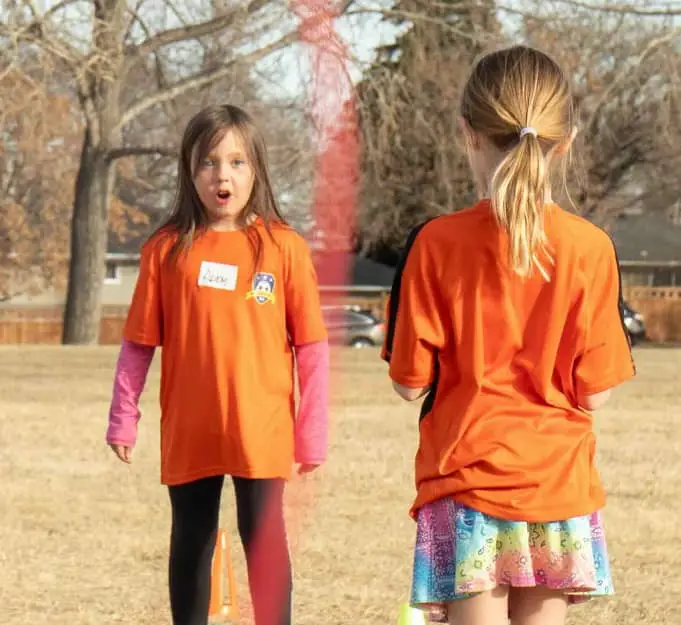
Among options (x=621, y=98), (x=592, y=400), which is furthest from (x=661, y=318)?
(x=592, y=400)

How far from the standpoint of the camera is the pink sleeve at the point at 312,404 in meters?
4.00

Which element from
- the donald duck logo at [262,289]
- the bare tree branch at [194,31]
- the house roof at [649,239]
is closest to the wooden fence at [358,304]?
the house roof at [649,239]

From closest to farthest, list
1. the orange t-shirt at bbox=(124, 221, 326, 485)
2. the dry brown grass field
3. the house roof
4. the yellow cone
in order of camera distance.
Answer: the orange t-shirt at bbox=(124, 221, 326, 485) → the yellow cone → the dry brown grass field → the house roof

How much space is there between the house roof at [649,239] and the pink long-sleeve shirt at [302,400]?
5197 cm

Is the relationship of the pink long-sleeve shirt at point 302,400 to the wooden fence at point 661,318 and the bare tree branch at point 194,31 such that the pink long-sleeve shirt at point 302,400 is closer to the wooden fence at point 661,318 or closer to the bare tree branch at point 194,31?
the bare tree branch at point 194,31

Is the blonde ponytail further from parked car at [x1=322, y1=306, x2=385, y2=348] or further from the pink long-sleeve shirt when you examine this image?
parked car at [x1=322, y1=306, x2=385, y2=348]

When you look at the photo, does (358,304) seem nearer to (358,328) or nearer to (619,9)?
(358,328)

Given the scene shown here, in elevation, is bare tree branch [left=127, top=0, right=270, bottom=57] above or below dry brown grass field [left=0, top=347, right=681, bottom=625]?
above

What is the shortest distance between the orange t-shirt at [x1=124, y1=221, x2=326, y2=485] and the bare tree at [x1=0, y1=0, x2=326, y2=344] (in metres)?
17.3

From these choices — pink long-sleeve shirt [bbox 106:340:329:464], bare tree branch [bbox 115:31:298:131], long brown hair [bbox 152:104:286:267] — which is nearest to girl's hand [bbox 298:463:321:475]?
pink long-sleeve shirt [bbox 106:340:329:464]

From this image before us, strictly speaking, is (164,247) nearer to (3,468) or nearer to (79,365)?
(3,468)

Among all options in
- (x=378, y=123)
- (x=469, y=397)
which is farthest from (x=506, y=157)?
(x=378, y=123)

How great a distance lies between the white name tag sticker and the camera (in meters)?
3.93

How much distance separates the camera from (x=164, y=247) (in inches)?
158
